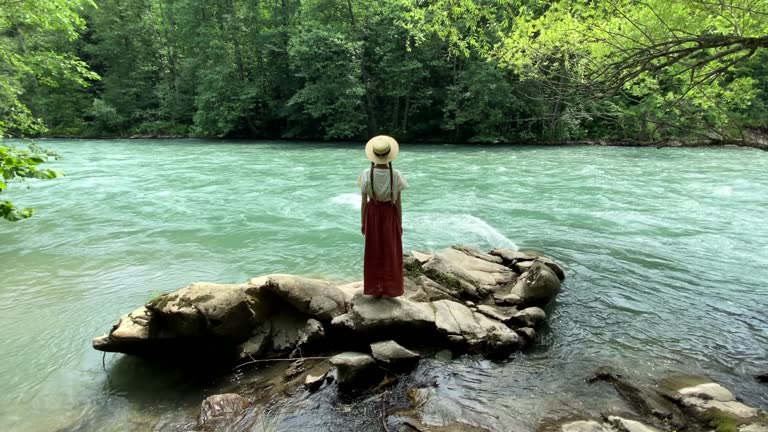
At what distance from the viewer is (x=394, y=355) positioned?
4562mm

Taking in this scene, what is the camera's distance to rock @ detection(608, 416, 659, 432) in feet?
11.7

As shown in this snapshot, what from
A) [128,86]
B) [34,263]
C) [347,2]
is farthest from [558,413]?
[128,86]

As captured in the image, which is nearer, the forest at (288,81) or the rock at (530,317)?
the rock at (530,317)

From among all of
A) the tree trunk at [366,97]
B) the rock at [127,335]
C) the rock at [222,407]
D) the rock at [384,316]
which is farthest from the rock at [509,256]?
the tree trunk at [366,97]

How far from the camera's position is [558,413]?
3980 millimetres

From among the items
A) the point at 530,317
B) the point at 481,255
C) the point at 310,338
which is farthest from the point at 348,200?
the point at 310,338

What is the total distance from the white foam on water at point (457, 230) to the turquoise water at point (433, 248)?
2.5 inches

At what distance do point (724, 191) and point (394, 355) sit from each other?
13.6 meters

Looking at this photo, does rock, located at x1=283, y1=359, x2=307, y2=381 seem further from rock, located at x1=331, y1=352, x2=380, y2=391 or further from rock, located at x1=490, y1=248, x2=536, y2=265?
rock, located at x1=490, y1=248, x2=536, y2=265

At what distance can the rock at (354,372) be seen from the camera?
4.24 metres

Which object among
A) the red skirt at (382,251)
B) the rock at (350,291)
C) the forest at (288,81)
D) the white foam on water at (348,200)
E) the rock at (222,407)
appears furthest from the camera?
the forest at (288,81)

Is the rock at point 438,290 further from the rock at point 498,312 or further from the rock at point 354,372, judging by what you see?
the rock at point 354,372

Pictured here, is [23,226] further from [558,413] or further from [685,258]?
[685,258]

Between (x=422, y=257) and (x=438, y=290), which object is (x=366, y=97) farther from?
(x=438, y=290)
